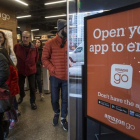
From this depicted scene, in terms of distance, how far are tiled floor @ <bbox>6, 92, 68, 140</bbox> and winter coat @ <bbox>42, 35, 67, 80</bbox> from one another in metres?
0.82

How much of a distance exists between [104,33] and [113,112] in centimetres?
55

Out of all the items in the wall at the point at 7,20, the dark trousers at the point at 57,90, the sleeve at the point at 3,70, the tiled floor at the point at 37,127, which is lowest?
the tiled floor at the point at 37,127

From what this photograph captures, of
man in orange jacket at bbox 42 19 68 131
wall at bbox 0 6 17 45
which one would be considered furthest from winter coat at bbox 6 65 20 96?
wall at bbox 0 6 17 45

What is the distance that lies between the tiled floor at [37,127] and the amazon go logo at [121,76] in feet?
4.63

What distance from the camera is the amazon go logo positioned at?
3.05 feet

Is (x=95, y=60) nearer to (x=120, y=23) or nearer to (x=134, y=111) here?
(x=120, y=23)

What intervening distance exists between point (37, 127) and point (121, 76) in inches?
73.0

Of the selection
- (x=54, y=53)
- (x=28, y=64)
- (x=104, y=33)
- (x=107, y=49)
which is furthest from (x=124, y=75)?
(x=28, y=64)

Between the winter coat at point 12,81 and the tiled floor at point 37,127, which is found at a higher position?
the winter coat at point 12,81

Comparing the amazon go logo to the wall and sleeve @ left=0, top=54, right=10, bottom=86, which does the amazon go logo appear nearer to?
sleeve @ left=0, top=54, right=10, bottom=86

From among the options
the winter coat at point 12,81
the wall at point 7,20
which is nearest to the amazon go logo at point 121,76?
the winter coat at point 12,81

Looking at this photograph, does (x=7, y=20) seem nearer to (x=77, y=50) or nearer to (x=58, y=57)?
(x=58, y=57)

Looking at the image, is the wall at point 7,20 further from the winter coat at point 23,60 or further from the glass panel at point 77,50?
the glass panel at point 77,50

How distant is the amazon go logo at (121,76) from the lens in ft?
3.05
